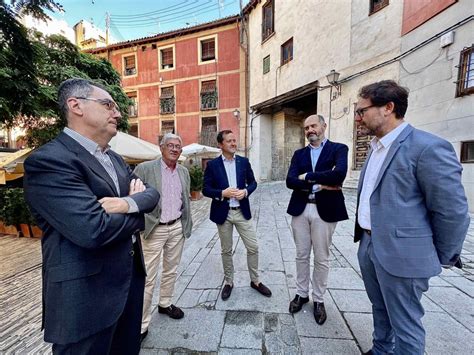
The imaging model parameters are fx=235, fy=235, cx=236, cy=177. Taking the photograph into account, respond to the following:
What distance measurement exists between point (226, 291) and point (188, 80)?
16.3m

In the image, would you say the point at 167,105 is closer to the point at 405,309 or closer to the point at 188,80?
the point at 188,80

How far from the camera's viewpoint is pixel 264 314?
2.27 metres

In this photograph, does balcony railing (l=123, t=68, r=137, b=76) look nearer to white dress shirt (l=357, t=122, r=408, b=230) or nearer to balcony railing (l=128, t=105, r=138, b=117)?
balcony railing (l=128, t=105, r=138, b=117)

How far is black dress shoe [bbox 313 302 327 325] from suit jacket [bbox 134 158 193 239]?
4.71 feet

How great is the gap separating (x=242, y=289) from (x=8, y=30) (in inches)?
141

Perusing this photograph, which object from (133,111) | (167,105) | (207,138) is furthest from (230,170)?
(133,111)

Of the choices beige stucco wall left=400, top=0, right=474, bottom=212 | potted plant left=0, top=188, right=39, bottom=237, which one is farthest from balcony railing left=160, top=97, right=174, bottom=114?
beige stucco wall left=400, top=0, right=474, bottom=212

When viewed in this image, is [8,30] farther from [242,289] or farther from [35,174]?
[242,289]

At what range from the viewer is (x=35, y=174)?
103cm

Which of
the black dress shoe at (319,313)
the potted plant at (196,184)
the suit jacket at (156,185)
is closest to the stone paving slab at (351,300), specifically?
the black dress shoe at (319,313)

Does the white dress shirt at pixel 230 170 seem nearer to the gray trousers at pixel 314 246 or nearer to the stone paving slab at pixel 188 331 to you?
the gray trousers at pixel 314 246

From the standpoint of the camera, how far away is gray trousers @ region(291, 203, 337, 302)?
2.20 m

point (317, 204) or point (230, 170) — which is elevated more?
point (230, 170)

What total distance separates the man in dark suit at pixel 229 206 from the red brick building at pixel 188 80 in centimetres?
1268
